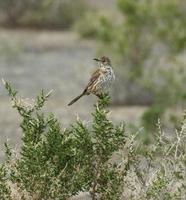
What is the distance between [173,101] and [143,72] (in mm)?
2893

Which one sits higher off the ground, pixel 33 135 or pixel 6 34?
pixel 6 34

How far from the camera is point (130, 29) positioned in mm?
23609

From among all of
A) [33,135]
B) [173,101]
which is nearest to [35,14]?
[173,101]

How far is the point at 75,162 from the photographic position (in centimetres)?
819

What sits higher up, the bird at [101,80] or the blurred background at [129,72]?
the blurred background at [129,72]

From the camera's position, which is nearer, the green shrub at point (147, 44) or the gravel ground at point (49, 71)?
the gravel ground at point (49, 71)

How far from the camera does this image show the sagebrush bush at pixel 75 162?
8062 mm

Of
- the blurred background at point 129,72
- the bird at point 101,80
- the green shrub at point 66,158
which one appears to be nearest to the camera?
the green shrub at point 66,158

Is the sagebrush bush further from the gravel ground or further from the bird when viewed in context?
the gravel ground

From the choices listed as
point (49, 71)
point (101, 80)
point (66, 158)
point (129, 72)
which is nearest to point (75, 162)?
point (66, 158)

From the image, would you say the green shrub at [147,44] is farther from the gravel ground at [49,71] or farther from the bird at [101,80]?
the bird at [101,80]

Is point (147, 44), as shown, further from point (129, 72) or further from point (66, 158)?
point (66, 158)

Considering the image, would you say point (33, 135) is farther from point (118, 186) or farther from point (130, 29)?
point (130, 29)

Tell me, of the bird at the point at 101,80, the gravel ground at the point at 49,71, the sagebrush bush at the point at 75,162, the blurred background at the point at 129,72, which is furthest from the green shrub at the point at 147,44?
the sagebrush bush at the point at 75,162
